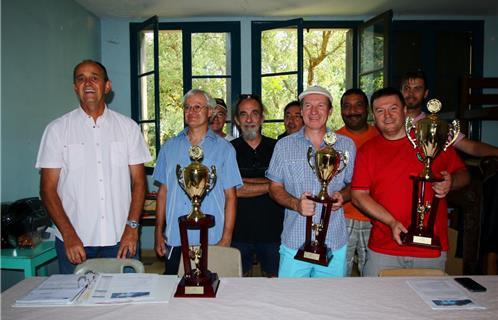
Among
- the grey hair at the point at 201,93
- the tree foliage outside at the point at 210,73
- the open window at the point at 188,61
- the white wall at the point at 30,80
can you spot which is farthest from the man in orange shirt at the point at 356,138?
the white wall at the point at 30,80

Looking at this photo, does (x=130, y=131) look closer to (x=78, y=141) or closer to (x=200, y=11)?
(x=78, y=141)

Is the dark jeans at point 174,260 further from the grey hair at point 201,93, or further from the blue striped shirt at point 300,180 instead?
the grey hair at point 201,93

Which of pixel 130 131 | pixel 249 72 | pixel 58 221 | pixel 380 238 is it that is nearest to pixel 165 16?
pixel 249 72

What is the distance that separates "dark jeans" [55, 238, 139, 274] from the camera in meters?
2.31

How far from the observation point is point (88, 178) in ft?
7.58

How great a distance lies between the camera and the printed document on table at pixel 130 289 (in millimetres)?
1577

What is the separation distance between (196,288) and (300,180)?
90 cm

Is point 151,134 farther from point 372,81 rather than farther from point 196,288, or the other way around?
point 196,288

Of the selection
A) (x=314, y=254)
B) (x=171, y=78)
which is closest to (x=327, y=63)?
(x=171, y=78)

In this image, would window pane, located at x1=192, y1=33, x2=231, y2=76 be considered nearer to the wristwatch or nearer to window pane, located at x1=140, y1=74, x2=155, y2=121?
window pane, located at x1=140, y1=74, x2=155, y2=121

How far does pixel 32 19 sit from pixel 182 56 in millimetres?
1980

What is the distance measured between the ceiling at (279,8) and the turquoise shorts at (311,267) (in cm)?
336

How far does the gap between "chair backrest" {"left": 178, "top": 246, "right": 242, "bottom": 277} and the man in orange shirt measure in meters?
1.01

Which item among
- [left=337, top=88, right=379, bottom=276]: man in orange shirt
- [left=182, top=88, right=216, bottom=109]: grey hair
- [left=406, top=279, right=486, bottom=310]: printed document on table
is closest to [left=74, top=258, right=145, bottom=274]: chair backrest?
[left=182, top=88, right=216, bottom=109]: grey hair
